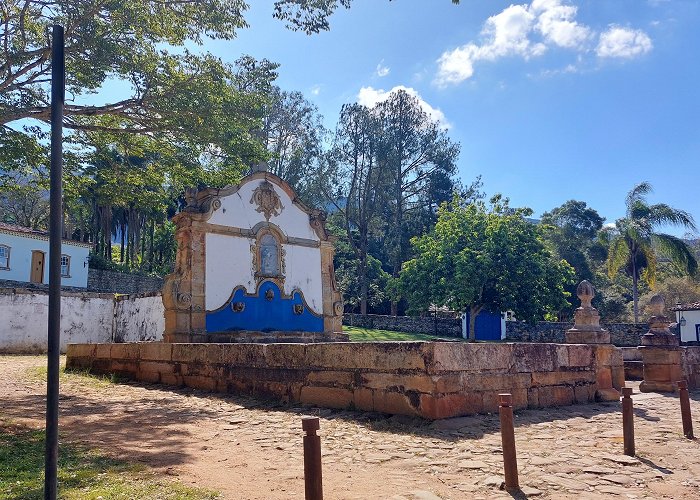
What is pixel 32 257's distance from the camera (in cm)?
3194

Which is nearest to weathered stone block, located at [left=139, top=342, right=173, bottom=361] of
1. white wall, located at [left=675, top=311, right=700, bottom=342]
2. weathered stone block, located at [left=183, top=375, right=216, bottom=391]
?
weathered stone block, located at [left=183, top=375, right=216, bottom=391]

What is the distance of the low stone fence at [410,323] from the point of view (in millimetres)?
33406

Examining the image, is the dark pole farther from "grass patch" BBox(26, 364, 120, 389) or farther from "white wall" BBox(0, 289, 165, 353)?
"white wall" BBox(0, 289, 165, 353)

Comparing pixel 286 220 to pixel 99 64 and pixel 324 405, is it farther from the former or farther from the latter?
pixel 324 405

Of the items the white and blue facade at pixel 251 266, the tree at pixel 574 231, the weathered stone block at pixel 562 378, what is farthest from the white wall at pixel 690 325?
the weathered stone block at pixel 562 378

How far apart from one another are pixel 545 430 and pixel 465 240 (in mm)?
20105

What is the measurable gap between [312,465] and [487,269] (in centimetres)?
2244

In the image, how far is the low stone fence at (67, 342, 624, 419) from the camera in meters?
6.98

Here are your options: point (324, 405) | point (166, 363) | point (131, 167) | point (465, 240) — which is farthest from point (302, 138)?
point (324, 405)

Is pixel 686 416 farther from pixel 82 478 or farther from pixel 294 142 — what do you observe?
pixel 294 142

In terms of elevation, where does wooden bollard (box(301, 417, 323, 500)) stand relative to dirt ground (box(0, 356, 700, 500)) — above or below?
above

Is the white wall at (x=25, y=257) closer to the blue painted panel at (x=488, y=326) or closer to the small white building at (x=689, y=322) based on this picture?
the blue painted panel at (x=488, y=326)

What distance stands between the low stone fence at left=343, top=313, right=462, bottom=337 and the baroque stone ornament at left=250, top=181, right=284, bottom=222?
49.8 feet

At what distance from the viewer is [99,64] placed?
10250 millimetres
